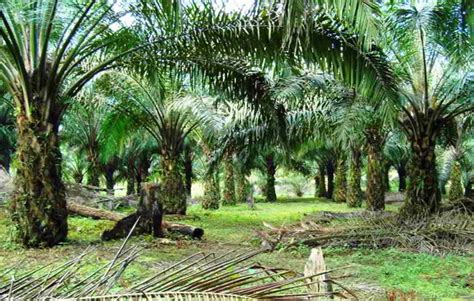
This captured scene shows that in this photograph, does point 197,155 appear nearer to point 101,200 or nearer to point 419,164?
point 101,200

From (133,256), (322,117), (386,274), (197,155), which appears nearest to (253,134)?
(322,117)

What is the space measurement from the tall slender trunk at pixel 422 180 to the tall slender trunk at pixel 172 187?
5413mm

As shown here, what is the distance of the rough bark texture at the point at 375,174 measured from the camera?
44.5 feet

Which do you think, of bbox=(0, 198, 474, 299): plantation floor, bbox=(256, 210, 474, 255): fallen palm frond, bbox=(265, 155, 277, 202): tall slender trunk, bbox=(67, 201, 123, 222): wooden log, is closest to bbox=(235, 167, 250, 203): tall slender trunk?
bbox=(265, 155, 277, 202): tall slender trunk

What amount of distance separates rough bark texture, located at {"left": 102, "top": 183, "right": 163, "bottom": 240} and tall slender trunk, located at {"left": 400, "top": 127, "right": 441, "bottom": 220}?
4.38 meters

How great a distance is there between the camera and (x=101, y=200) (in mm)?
12672

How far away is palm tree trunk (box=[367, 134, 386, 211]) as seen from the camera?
13547 mm

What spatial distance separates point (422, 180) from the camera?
8789 millimetres

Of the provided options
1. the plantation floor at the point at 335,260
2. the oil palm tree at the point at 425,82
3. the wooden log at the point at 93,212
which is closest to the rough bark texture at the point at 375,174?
the oil palm tree at the point at 425,82

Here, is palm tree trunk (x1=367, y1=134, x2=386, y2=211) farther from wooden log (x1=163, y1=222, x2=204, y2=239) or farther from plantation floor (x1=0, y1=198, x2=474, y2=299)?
wooden log (x1=163, y1=222, x2=204, y2=239)

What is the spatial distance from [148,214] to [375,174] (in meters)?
8.29

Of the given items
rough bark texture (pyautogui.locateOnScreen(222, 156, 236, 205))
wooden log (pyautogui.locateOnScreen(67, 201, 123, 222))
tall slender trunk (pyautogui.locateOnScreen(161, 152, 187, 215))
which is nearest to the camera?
wooden log (pyautogui.locateOnScreen(67, 201, 123, 222))

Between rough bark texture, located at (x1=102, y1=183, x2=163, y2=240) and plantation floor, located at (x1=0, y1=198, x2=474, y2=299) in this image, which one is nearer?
plantation floor, located at (x1=0, y1=198, x2=474, y2=299)

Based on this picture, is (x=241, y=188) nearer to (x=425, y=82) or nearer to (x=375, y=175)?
(x=375, y=175)
